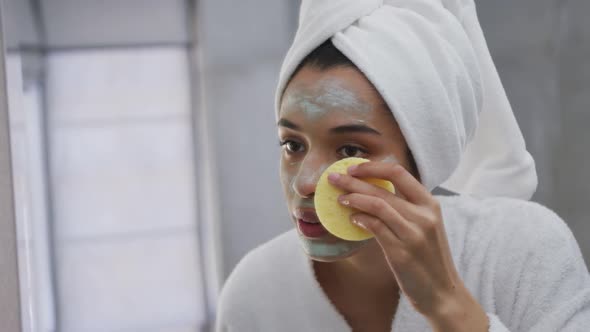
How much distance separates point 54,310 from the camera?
728 millimetres

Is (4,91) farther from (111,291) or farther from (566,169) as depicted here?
(566,169)

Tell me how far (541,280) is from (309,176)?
0.22 metres

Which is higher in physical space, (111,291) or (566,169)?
(566,169)

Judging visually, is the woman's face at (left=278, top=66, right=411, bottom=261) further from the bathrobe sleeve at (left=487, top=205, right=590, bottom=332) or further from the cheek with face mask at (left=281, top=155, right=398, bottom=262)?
the bathrobe sleeve at (left=487, top=205, right=590, bottom=332)

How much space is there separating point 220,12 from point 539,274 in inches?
17.5

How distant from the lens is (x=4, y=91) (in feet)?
1.71

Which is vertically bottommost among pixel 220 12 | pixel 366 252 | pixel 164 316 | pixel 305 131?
pixel 164 316

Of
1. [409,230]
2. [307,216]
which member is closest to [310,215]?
[307,216]

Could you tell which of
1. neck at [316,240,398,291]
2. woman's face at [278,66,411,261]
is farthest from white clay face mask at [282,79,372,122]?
neck at [316,240,398,291]

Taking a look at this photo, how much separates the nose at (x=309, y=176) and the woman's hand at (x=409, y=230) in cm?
4

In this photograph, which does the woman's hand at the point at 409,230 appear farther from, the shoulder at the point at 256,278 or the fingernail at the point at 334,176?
the shoulder at the point at 256,278

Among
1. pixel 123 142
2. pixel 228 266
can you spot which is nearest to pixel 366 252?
pixel 228 266

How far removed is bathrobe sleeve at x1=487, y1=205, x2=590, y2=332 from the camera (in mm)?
500

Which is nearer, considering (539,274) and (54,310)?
(539,274)
